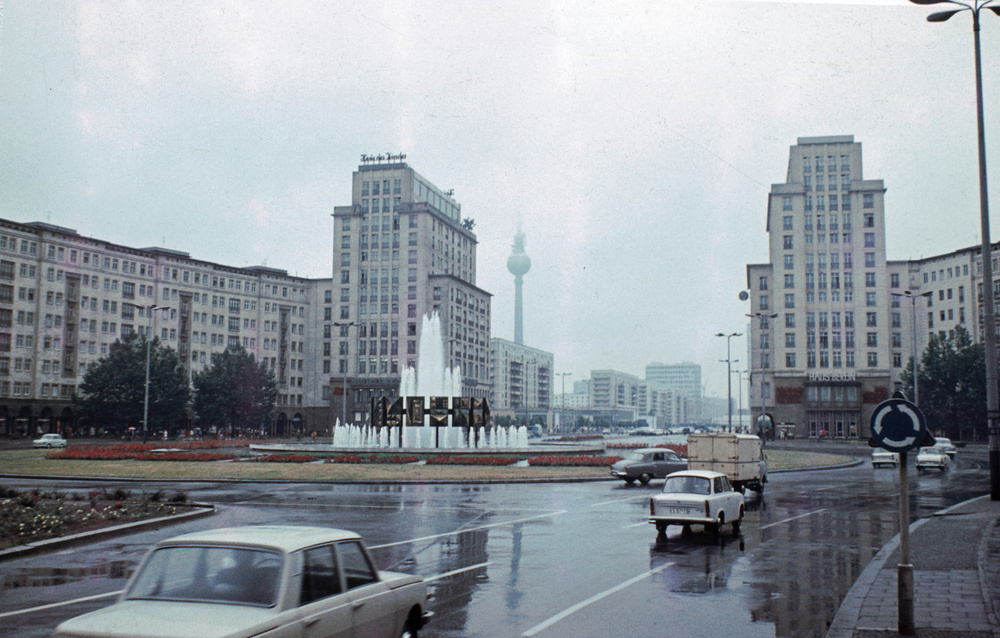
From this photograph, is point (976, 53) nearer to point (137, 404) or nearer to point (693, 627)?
point (693, 627)

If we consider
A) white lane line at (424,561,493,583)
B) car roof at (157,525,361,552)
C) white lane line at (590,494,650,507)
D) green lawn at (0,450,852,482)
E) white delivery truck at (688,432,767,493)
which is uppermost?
car roof at (157,525,361,552)

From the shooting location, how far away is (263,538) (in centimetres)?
640

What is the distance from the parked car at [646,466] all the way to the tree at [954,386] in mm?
63167

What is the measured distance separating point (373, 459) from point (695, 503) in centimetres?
2772

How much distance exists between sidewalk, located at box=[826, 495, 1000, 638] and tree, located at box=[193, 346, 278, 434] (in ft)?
294

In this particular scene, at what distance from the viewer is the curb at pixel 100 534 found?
14773 millimetres

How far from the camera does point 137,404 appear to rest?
3319 inches

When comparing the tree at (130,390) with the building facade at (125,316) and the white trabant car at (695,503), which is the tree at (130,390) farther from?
the white trabant car at (695,503)

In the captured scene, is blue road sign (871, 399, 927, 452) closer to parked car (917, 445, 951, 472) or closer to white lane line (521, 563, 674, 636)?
white lane line (521, 563, 674, 636)

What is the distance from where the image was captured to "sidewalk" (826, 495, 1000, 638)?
29.7 feet

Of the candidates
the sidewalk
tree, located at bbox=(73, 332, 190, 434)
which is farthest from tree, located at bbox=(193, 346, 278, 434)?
the sidewalk

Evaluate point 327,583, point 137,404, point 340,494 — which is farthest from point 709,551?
point 137,404

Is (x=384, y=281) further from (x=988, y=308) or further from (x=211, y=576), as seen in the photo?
(x=211, y=576)

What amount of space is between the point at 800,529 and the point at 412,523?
9.08 m
